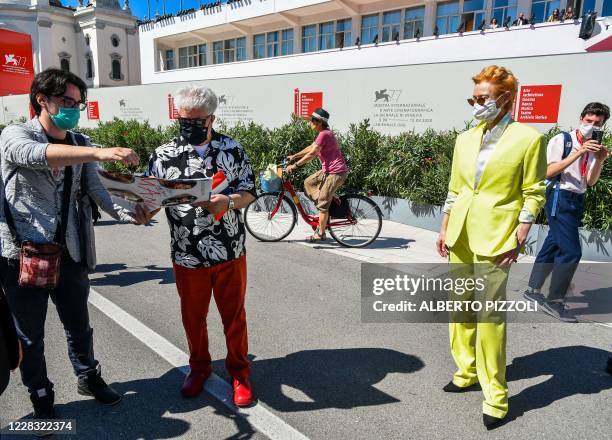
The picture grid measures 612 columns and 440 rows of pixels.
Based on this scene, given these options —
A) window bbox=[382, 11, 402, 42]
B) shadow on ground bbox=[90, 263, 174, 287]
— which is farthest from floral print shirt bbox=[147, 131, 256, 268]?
window bbox=[382, 11, 402, 42]

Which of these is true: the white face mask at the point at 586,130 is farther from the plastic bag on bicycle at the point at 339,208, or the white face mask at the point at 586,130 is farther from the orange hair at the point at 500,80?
the plastic bag on bicycle at the point at 339,208

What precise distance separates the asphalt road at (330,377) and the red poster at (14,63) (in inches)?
214

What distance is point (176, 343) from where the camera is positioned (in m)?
3.79

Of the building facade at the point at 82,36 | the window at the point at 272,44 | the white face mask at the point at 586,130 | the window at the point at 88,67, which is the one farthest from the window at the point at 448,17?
the window at the point at 88,67

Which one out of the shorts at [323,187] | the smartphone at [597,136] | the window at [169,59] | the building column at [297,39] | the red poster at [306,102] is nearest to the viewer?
the smartphone at [597,136]

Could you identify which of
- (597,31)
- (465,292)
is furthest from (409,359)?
(597,31)

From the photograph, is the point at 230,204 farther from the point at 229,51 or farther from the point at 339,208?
the point at 229,51

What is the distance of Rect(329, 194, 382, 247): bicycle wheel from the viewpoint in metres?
6.84

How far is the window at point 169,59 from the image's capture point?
44156mm

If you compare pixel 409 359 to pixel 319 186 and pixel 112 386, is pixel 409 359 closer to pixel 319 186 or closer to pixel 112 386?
pixel 112 386

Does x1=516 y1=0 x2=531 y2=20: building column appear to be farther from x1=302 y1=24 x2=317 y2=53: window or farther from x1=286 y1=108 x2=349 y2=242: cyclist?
x1=286 y1=108 x2=349 y2=242: cyclist

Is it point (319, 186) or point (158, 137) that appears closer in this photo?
point (319, 186)

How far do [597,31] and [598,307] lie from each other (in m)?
18.7

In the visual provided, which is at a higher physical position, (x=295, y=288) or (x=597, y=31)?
(x=597, y=31)
